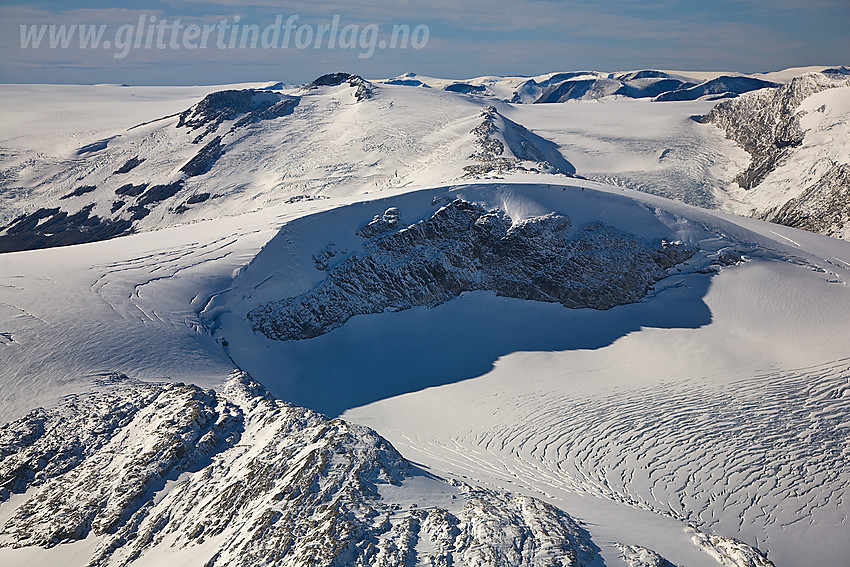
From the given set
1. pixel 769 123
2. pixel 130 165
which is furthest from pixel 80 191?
pixel 769 123

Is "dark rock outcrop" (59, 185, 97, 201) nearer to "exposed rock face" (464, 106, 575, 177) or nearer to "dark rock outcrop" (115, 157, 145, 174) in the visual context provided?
"dark rock outcrop" (115, 157, 145, 174)

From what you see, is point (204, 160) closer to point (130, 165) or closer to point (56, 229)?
point (130, 165)

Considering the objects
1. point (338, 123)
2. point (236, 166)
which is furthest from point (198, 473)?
point (338, 123)

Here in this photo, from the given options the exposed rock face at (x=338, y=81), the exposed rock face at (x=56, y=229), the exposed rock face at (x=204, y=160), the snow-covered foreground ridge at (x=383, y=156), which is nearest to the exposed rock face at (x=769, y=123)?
the snow-covered foreground ridge at (x=383, y=156)

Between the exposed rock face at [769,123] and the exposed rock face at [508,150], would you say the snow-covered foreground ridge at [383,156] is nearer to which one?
the exposed rock face at [769,123]

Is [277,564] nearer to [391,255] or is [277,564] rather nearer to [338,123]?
[391,255]

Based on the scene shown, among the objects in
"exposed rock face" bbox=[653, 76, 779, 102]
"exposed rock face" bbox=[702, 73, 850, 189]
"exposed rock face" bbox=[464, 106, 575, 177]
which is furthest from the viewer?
"exposed rock face" bbox=[653, 76, 779, 102]

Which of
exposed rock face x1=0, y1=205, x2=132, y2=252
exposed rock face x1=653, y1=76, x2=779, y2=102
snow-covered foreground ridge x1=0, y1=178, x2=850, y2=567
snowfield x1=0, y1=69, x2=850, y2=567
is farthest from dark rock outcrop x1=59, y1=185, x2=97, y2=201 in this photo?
exposed rock face x1=653, y1=76, x2=779, y2=102
